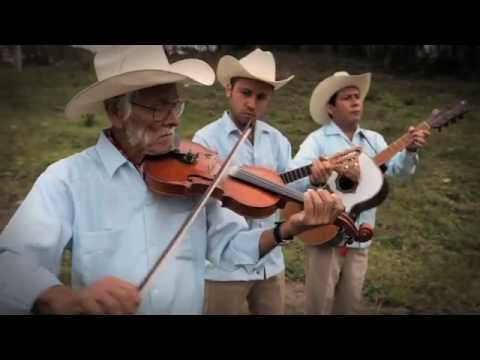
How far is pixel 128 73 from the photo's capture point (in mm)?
1475

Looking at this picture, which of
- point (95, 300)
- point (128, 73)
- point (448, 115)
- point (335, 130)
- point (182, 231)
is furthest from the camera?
point (335, 130)

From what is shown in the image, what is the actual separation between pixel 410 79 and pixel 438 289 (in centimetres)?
106

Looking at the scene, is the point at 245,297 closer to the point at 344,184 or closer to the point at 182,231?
the point at 344,184

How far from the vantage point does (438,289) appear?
259 centimetres

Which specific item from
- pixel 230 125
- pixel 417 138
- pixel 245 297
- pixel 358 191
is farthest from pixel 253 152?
pixel 417 138

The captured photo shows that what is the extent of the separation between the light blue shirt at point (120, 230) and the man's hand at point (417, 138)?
1170 mm

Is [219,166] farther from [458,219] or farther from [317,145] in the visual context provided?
[458,219]

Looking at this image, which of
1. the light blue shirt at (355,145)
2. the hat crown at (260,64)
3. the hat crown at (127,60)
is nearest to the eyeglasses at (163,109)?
the hat crown at (127,60)

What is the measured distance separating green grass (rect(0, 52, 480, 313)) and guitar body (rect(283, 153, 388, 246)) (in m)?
0.19

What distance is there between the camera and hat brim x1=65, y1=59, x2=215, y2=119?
58.7 inches

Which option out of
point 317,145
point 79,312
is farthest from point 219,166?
point 317,145

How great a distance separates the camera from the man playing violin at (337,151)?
2502 mm

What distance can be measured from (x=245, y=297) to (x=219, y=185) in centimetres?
95
